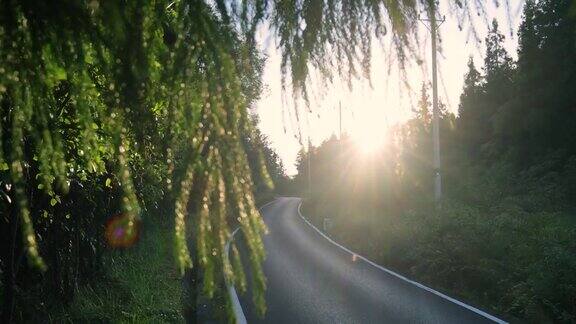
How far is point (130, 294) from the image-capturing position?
900 centimetres

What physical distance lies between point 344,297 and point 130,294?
4691 millimetres

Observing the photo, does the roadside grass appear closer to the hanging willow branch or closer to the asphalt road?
the asphalt road

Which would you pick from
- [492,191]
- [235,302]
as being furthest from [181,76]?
[492,191]

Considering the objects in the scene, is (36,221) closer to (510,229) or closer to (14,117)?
(14,117)

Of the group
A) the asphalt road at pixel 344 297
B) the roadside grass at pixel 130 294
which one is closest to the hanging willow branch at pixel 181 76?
the roadside grass at pixel 130 294

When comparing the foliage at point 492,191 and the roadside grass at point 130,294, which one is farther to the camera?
the foliage at point 492,191

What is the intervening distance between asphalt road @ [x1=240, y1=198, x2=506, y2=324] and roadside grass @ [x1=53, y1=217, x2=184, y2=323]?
5.10 ft

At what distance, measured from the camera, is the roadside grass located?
736 cm

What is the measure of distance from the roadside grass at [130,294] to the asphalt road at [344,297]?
5.10 feet

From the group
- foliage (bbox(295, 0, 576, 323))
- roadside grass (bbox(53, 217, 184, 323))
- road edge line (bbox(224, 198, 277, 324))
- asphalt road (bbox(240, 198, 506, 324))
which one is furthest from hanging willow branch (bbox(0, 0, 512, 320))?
asphalt road (bbox(240, 198, 506, 324))

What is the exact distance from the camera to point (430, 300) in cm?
1128

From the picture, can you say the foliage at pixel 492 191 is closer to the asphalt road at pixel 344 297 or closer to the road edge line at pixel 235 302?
the road edge line at pixel 235 302

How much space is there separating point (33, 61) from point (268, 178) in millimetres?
748

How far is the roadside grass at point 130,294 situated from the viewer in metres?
7.36
